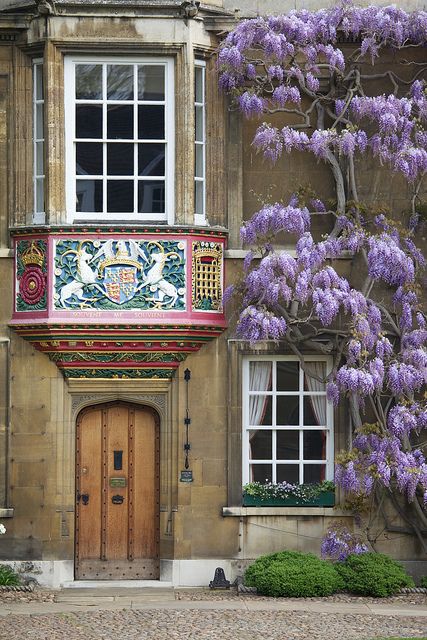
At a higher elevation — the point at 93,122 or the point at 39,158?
the point at 93,122

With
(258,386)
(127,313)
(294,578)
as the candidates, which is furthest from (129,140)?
(294,578)

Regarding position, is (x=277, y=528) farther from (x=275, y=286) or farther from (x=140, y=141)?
(x=140, y=141)

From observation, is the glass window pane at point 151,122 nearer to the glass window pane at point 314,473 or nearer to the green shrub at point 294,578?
the glass window pane at point 314,473

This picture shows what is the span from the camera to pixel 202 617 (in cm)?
1788

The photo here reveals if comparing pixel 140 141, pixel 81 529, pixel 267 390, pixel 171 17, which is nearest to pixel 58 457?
pixel 81 529

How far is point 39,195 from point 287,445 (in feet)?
16.1

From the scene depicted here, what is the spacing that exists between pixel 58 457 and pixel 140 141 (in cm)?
447

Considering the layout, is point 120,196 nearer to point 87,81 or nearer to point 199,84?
point 87,81

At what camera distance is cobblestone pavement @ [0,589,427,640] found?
16.8 meters

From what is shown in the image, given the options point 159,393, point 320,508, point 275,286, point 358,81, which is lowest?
point 320,508

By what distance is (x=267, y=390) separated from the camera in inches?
824

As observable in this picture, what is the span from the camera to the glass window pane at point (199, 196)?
813 inches

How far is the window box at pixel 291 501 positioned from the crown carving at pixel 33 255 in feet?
14.1

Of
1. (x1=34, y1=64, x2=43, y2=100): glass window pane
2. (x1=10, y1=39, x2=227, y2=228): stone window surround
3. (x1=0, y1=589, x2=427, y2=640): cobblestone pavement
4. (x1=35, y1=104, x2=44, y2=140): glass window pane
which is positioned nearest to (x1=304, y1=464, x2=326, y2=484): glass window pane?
(x1=0, y1=589, x2=427, y2=640): cobblestone pavement
